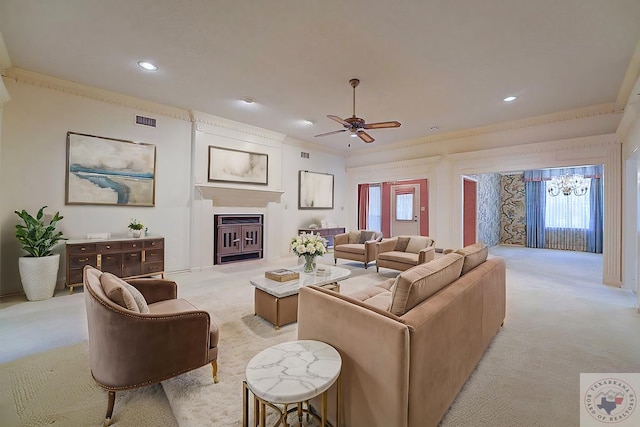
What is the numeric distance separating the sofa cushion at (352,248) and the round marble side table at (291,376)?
4.23m

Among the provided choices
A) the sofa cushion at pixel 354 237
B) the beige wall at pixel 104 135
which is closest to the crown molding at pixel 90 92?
the beige wall at pixel 104 135

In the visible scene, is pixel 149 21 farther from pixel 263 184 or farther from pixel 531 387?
Result: pixel 531 387

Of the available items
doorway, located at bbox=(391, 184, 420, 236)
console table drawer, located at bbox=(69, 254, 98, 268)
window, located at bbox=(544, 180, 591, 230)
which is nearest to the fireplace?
console table drawer, located at bbox=(69, 254, 98, 268)

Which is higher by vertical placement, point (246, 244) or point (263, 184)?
point (263, 184)

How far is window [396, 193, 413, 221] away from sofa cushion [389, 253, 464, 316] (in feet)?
24.6

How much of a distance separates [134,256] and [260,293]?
271 centimetres

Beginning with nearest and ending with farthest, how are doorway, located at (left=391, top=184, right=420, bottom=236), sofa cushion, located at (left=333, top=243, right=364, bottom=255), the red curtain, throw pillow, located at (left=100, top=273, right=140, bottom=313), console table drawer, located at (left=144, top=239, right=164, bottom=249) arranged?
throw pillow, located at (left=100, top=273, right=140, bottom=313)
console table drawer, located at (left=144, top=239, right=164, bottom=249)
sofa cushion, located at (left=333, top=243, right=364, bottom=255)
the red curtain
doorway, located at (left=391, top=184, right=420, bottom=236)

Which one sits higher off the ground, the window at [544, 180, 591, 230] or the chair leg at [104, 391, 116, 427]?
the window at [544, 180, 591, 230]

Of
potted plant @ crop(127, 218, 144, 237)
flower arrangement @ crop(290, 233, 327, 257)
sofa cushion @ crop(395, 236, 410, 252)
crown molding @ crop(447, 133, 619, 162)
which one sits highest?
crown molding @ crop(447, 133, 619, 162)

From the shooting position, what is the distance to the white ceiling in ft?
8.45

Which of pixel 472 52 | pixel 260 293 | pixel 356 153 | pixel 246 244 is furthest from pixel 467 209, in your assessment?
pixel 260 293

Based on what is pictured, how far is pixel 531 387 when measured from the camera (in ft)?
6.53

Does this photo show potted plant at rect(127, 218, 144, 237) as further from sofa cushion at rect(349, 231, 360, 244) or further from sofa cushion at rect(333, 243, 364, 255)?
sofa cushion at rect(349, 231, 360, 244)

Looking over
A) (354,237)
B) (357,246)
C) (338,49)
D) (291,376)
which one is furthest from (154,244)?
(291,376)
